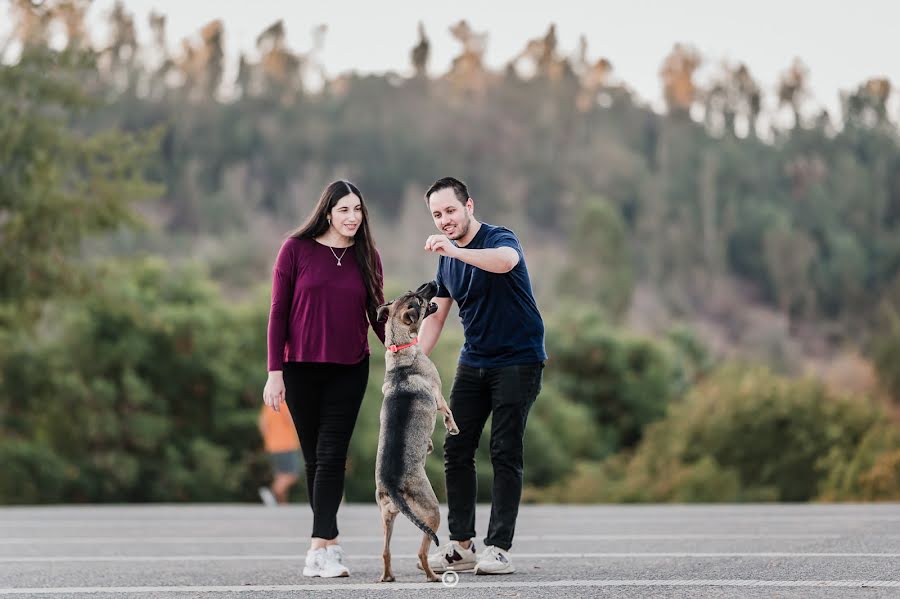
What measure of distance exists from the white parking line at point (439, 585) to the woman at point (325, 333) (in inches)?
24.4

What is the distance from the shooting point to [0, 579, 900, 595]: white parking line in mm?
6715

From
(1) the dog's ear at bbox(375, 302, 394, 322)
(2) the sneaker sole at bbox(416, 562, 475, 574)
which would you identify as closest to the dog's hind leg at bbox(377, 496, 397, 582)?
(2) the sneaker sole at bbox(416, 562, 475, 574)

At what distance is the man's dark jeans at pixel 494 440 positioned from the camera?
7523mm

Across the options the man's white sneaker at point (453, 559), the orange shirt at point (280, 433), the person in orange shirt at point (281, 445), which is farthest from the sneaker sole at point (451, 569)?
the orange shirt at point (280, 433)

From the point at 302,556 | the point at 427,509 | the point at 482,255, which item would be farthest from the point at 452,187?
the point at 302,556

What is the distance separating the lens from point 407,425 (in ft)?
23.1

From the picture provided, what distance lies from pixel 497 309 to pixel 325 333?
Answer: 0.95 meters

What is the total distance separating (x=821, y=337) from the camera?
375 feet

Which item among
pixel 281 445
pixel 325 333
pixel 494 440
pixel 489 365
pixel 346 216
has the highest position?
pixel 346 216

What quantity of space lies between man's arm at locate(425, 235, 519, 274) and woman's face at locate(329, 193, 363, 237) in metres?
0.53

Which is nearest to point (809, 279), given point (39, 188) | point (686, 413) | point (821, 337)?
point (821, 337)

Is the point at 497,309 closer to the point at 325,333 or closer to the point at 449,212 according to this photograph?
the point at 449,212

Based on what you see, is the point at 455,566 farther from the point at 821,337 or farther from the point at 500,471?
the point at 821,337

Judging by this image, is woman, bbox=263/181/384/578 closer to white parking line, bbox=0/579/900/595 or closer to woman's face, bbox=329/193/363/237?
woman's face, bbox=329/193/363/237
